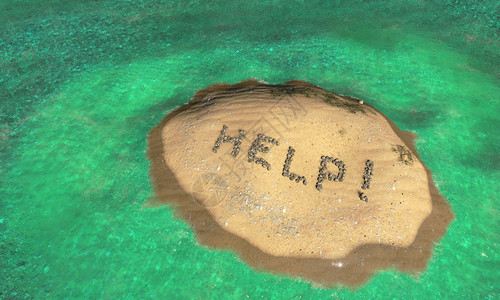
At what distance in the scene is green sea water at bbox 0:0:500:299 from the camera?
10.4 meters

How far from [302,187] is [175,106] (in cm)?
823

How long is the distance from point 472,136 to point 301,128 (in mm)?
9186

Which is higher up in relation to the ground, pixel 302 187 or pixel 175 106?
pixel 175 106

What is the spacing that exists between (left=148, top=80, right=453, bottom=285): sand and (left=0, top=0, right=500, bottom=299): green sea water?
64 centimetres

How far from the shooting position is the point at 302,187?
11891 millimetres

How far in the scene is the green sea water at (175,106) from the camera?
10.4 metres

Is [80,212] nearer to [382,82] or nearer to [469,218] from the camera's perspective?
[469,218]

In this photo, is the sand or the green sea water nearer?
the green sea water

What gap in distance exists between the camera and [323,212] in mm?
11453

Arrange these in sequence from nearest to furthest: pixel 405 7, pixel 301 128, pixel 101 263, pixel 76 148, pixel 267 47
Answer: pixel 101 263 → pixel 301 128 → pixel 76 148 → pixel 267 47 → pixel 405 7

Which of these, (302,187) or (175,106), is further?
(175,106)

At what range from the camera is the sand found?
35.7 feet

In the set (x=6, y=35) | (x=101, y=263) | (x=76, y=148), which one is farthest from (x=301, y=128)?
(x=6, y=35)

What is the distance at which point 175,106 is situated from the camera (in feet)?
52.5
